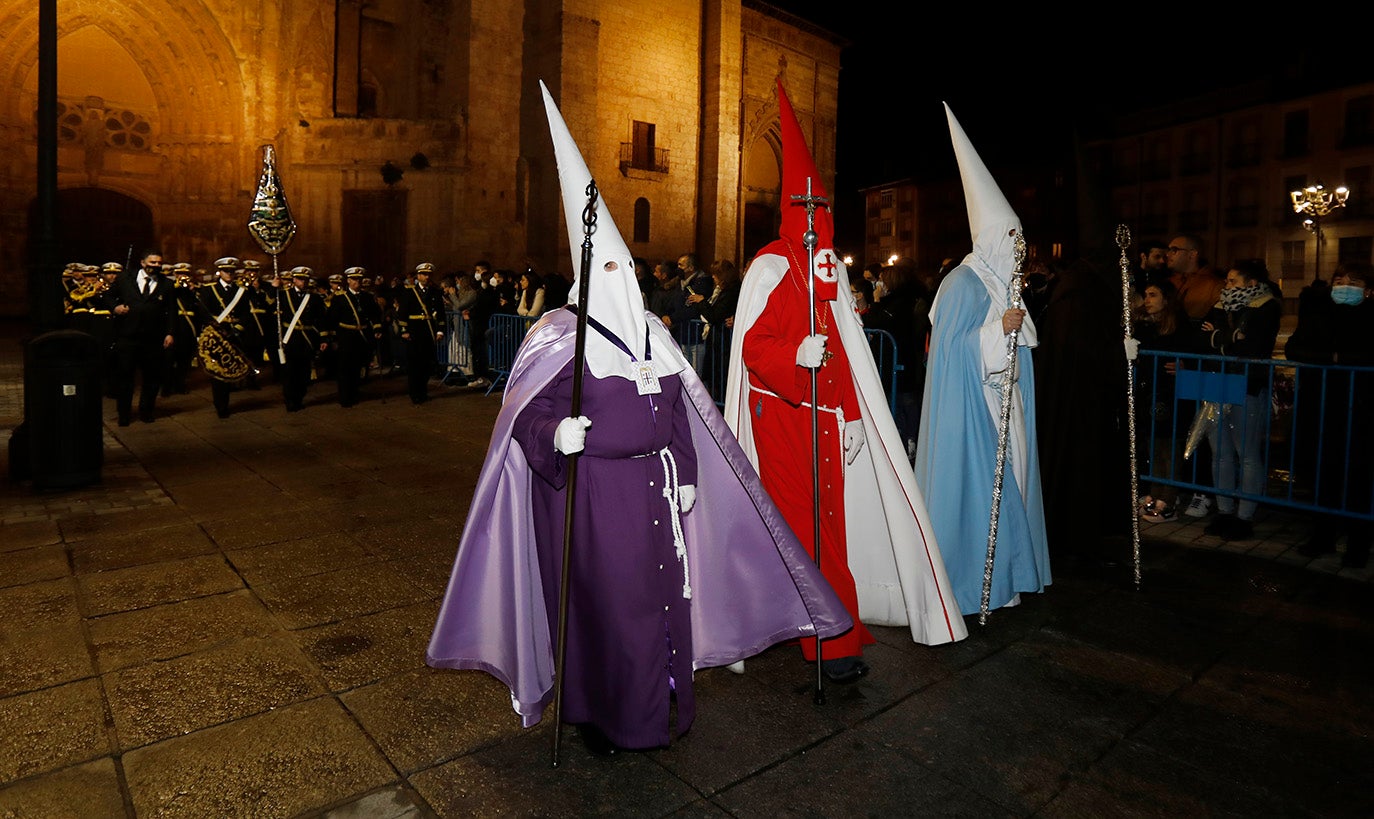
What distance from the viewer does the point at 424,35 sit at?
28.8 metres

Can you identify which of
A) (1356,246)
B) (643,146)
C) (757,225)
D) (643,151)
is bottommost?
(1356,246)

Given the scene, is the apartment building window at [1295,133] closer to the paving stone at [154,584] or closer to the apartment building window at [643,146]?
the apartment building window at [643,146]

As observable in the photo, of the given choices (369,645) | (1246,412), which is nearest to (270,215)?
(369,645)

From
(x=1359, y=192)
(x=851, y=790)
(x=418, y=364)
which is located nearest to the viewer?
(x=851, y=790)

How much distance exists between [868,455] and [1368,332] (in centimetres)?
411

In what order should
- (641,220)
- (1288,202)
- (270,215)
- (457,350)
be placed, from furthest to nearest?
(1288,202)
(641,220)
(270,215)
(457,350)

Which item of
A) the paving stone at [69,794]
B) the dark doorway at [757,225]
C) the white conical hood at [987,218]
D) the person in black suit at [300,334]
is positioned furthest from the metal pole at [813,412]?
the dark doorway at [757,225]

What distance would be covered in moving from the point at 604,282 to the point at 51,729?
275cm

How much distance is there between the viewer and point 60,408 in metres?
7.13

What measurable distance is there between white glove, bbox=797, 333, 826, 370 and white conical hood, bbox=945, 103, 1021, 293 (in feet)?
5.62

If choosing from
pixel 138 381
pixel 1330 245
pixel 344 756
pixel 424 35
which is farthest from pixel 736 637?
pixel 1330 245

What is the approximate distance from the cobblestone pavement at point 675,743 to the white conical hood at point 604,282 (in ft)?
4.92

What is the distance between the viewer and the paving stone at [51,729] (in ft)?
10.1

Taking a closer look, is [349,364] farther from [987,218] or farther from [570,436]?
[570,436]
